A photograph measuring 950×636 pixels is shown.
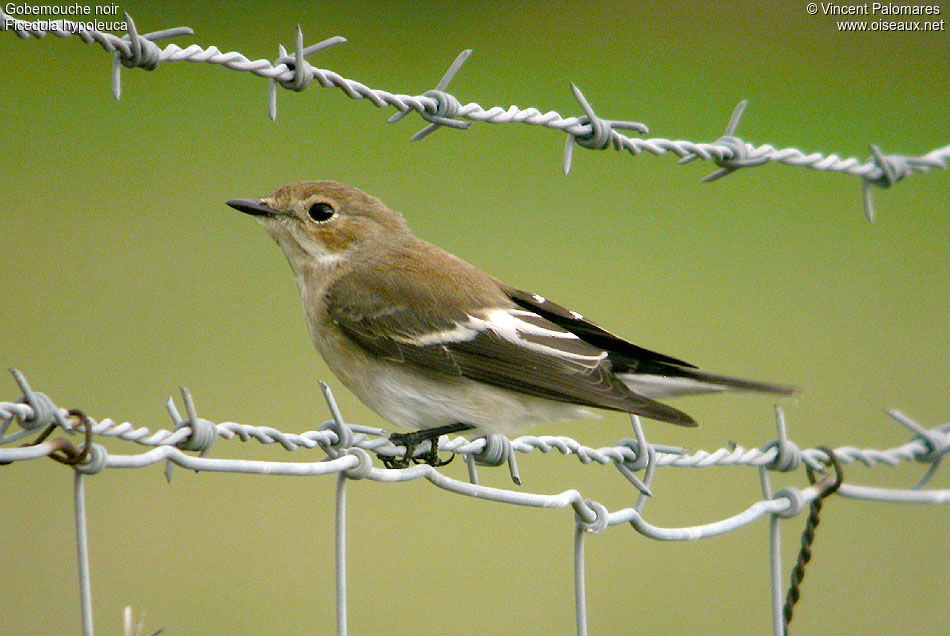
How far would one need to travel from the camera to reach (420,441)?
3523 mm

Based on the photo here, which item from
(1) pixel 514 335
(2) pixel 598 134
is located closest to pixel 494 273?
(1) pixel 514 335

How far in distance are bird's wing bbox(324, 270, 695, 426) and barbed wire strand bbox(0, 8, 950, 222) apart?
690 millimetres

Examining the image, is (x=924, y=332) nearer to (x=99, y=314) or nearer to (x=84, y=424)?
(x=99, y=314)

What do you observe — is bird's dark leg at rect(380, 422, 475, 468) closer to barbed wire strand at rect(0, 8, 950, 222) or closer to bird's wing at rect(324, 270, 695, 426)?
bird's wing at rect(324, 270, 695, 426)

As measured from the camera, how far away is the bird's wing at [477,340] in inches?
137

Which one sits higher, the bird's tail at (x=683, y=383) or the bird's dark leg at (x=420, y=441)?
the bird's tail at (x=683, y=383)

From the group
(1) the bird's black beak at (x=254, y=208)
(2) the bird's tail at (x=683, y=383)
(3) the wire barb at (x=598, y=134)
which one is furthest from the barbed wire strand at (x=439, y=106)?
(1) the bird's black beak at (x=254, y=208)

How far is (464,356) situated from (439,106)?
3.02ft

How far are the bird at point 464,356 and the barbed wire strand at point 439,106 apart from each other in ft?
2.25

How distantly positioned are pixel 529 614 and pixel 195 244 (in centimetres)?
510

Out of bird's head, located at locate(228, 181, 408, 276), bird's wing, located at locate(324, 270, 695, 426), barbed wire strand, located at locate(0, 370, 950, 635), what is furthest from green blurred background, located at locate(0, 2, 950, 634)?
barbed wire strand, located at locate(0, 370, 950, 635)

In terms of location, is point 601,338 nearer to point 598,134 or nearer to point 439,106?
point 598,134

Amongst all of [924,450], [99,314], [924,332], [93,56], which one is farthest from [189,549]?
[93,56]

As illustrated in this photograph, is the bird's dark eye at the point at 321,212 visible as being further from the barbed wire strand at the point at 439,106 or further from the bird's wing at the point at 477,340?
the barbed wire strand at the point at 439,106
